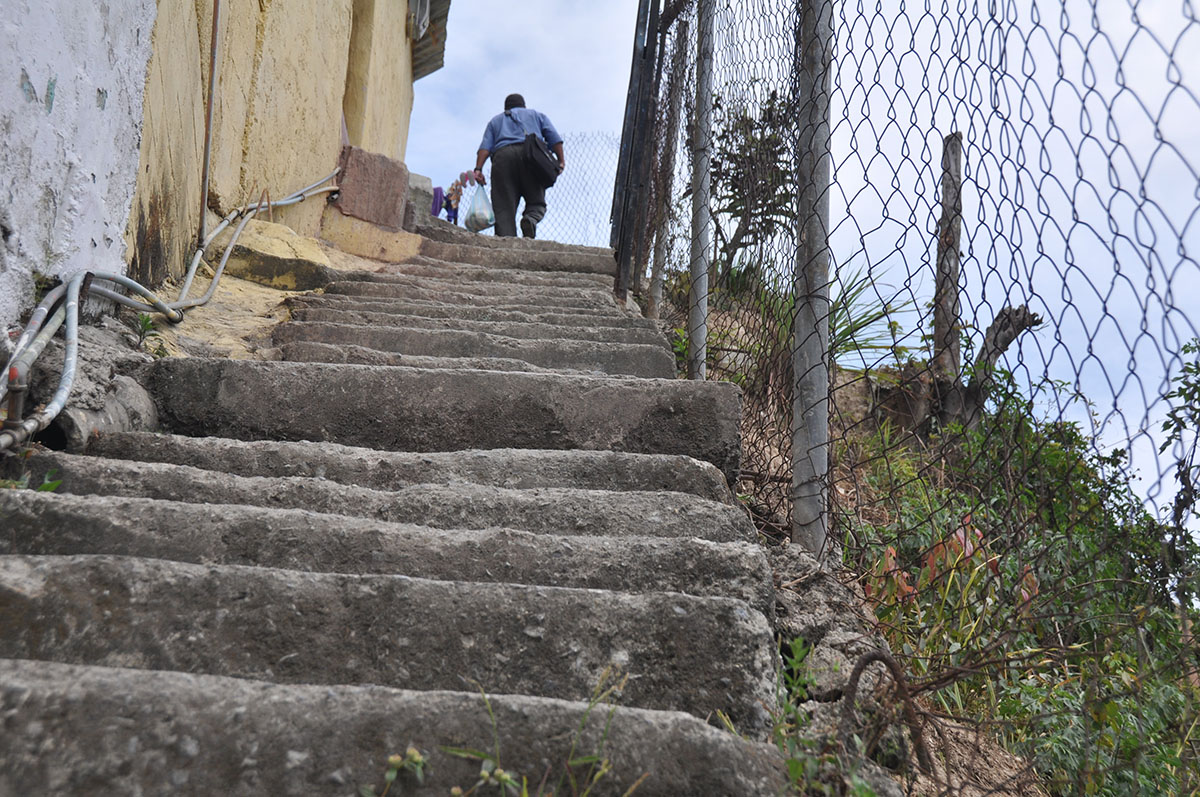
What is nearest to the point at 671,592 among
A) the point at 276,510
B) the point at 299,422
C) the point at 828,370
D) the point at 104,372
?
the point at 276,510

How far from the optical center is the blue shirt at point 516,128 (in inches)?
235

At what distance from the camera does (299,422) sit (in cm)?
183

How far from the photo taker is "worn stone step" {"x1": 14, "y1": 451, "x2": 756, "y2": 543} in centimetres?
139

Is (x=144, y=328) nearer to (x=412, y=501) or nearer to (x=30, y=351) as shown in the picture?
(x=30, y=351)

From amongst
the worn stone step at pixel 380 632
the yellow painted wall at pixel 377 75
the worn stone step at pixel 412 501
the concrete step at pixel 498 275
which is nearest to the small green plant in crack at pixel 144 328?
the worn stone step at pixel 412 501

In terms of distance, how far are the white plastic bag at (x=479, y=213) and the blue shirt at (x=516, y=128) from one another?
1.16ft

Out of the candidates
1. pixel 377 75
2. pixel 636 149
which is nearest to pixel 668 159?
pixel 636 149

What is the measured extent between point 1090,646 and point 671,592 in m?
2.11

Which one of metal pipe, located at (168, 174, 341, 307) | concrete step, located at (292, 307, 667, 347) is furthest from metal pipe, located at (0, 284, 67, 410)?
concrete step, located at (292, 307, 667, 347)

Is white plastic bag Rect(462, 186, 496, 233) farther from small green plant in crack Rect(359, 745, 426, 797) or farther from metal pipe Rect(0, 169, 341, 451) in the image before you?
small green plant in crack Rect(359, 745, 426, 797)

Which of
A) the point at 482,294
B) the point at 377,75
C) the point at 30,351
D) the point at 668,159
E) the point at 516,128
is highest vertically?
the point at 377,75

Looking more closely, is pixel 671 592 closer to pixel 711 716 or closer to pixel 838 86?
pixel 711 716

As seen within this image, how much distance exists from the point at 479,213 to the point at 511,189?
0.31m

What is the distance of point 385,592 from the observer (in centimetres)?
109
